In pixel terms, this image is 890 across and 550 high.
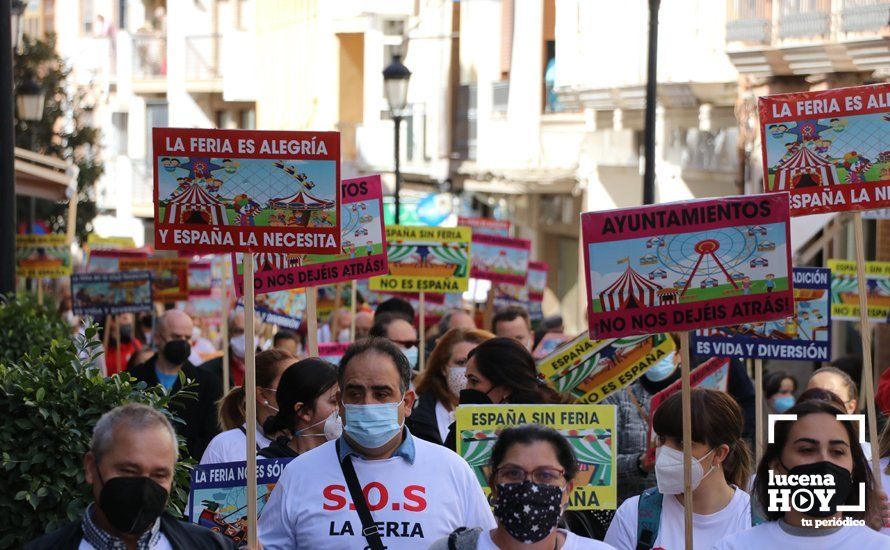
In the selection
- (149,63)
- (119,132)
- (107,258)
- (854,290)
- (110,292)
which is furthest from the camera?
(119,132)

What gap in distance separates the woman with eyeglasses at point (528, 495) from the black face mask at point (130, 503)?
Result: 90cm

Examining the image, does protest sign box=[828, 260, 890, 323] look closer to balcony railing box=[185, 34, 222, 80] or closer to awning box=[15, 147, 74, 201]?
awning box=[15, 147, 74, 201]

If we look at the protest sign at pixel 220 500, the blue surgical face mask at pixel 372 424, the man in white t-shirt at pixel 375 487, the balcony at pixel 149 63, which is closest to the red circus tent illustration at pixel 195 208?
the protest sign at pixel 220 500

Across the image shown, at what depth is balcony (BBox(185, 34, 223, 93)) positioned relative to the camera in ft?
177

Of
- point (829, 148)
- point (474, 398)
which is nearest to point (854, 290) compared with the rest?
point (829, 148)

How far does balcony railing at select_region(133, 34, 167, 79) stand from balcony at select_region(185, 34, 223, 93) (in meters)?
1.16

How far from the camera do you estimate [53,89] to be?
36875mm

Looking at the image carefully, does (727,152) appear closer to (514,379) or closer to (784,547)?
(514,379)

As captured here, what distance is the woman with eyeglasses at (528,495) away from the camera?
528 centimetres

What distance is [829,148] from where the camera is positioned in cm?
887

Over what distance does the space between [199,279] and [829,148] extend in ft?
43.8

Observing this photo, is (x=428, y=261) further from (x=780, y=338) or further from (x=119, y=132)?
(x=119, y=132)

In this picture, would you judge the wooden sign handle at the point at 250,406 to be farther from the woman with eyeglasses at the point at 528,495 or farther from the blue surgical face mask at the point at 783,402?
the blue surgical face mask at the point at 783,402

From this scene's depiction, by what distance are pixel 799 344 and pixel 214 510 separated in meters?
5.39
